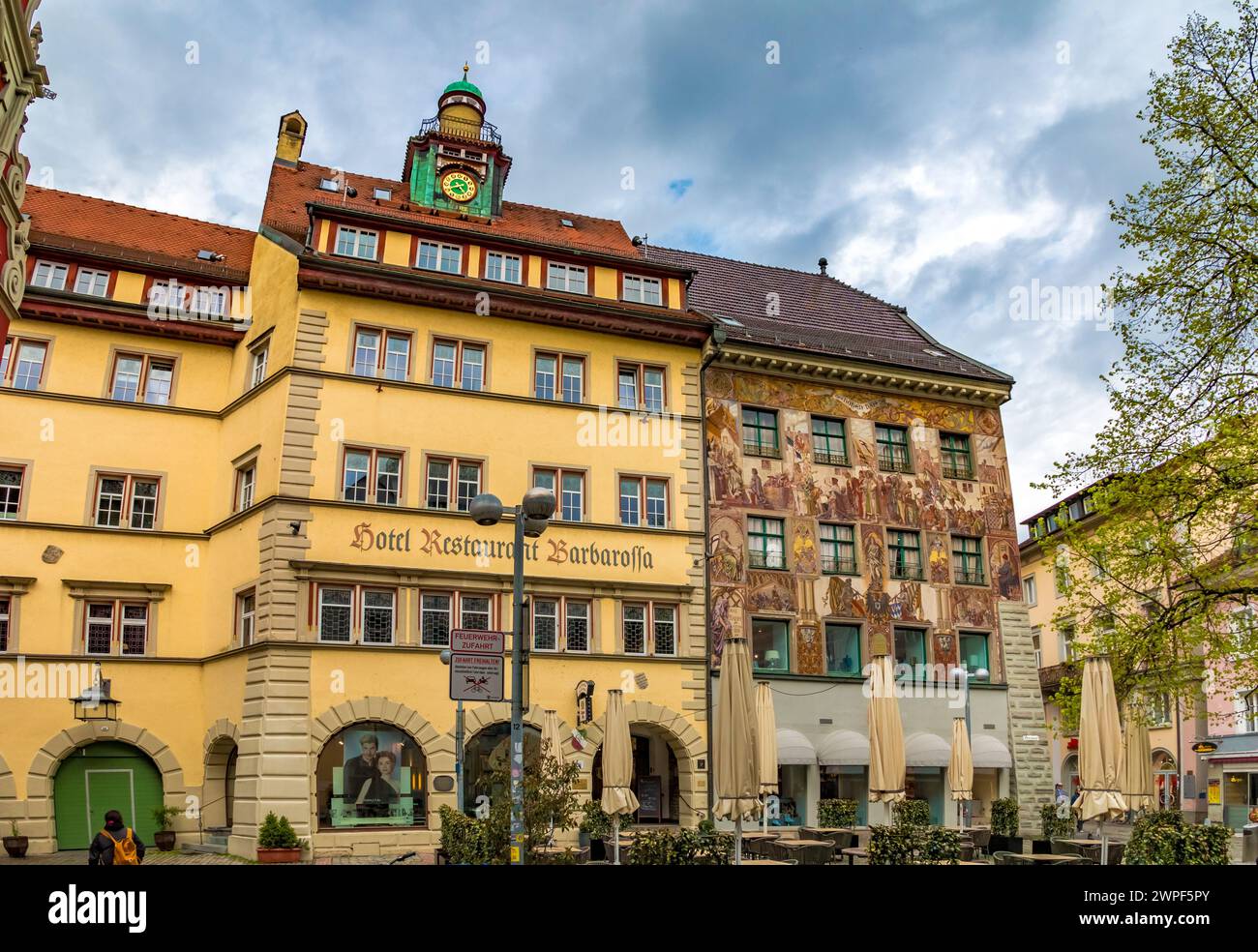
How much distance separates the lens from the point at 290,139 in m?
34.2

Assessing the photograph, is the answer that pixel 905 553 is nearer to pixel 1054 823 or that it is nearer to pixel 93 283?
pixel 1054 823

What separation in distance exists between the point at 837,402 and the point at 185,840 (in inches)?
817

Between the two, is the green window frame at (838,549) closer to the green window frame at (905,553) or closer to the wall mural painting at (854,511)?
the wall mural painting at (854,511)

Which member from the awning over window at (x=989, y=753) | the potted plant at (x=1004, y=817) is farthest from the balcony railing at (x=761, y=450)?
the potted plant at (x=1004, y=817)

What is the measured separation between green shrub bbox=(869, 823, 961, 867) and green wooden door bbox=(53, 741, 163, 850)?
56.9 feet

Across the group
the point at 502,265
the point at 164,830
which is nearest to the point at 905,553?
the point at 502,265

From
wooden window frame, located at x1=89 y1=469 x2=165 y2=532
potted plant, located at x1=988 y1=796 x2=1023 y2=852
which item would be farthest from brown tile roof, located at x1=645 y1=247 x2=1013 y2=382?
wooden window frame, located at x1=89 y1=469 x2=165 y2=532

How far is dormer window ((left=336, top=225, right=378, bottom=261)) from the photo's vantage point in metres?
27.7

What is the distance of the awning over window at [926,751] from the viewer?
29.5 metres

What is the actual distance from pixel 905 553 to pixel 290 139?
22.8 metres
